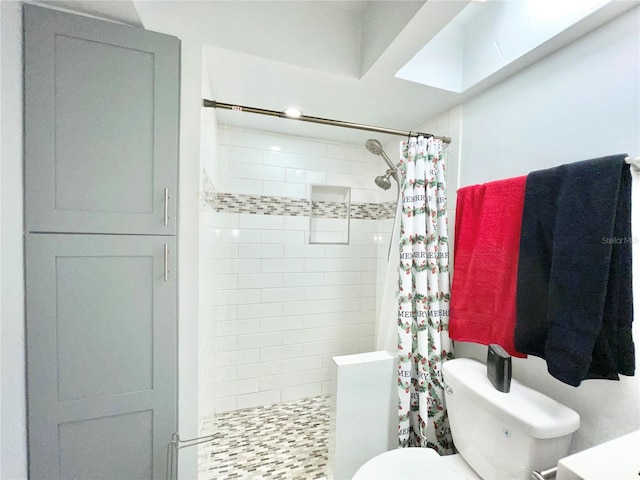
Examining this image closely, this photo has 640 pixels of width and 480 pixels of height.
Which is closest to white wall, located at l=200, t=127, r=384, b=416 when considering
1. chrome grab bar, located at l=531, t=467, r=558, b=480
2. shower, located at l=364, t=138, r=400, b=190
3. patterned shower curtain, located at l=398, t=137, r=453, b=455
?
shower, located at l=364, t=138, r=400, b=190

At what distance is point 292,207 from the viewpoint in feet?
6.73

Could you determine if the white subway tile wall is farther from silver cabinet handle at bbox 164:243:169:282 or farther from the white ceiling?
silver cabinet handle at bbox 164:243:169:282

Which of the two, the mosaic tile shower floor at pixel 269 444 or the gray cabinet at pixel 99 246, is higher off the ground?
the gray cabinet at pixel 99 246

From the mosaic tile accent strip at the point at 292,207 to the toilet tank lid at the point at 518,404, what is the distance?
1.28 meters

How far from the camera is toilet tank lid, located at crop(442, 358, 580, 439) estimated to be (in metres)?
0.82

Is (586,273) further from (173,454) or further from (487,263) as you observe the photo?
(173,454)

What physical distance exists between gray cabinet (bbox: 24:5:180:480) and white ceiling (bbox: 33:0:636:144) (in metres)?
0.16

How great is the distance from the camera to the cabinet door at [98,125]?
0.86 m

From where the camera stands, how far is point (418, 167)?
1398 millimetres

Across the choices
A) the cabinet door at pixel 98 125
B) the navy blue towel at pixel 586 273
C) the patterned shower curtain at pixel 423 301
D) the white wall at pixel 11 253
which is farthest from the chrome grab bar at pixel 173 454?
the navy blue towel at pixel 586 273

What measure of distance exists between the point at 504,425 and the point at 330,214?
1668 mm

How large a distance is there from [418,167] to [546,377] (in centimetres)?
110

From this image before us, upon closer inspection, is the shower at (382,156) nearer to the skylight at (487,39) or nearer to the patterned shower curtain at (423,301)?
the patterned shower curtain at (423,301)

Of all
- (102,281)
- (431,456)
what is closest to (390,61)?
(102,281)
